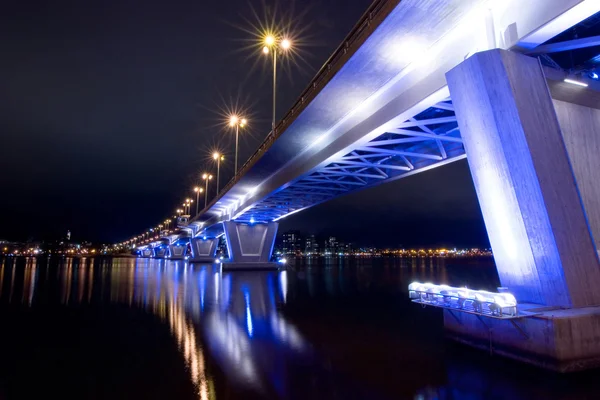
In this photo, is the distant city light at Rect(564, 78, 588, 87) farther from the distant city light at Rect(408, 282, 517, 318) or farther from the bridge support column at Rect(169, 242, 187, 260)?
the bridge support column at Rect(169, 242, 187, 260)

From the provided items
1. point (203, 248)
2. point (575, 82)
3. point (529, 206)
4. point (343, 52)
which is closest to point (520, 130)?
point (529, 206)

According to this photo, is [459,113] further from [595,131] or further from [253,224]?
[253,224]

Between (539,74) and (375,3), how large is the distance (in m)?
4.91

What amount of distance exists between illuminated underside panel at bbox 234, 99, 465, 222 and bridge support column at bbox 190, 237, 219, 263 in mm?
51408

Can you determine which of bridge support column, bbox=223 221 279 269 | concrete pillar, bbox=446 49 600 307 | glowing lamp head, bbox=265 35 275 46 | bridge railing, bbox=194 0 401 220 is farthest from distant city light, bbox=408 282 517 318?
bridge support column, bbox=223 221 279 269

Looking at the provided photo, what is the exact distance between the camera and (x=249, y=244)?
49.2 meters

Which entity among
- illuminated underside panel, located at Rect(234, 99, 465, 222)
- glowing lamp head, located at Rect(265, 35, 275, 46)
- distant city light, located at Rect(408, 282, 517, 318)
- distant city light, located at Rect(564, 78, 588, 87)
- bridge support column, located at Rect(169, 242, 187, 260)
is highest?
glowing lamp head, located at Rect(265, 35, 275, 46)

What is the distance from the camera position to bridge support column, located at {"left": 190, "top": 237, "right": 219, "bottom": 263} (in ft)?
279

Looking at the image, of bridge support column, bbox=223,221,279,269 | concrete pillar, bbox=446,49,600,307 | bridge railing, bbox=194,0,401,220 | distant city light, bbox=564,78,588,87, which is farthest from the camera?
bridge support column, bbox=223,221,279,269

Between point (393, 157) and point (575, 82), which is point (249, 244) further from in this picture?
Answer: point (575, 82)

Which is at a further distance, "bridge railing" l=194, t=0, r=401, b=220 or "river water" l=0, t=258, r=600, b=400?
"bridge railing" l=194, t=0, r=401, b=220

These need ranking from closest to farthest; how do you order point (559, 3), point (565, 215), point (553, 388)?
1. point (553, 388)
2. point (559, 3)
3. point (565, 215)

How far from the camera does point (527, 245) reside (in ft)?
26.7

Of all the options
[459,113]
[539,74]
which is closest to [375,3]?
[459,113]
